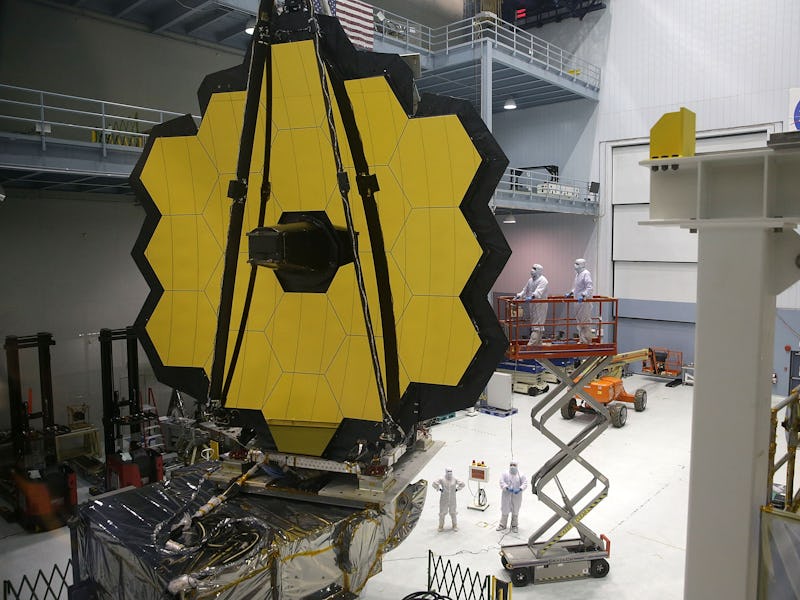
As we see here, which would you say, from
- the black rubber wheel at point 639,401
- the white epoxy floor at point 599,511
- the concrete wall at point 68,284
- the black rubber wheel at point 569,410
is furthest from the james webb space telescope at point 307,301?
the black rubber wheel at point 639,401

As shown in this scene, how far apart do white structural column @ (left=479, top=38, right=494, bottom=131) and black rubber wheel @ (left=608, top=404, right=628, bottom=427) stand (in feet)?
30.4

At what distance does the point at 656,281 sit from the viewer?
2325cm

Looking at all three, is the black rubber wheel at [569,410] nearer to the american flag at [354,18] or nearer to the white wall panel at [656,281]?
the white wall panel at [656,281]

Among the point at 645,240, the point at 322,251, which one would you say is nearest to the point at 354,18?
the point at 322,251

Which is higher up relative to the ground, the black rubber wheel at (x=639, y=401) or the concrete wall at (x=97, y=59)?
the concrete wall at (x=97, y=59)

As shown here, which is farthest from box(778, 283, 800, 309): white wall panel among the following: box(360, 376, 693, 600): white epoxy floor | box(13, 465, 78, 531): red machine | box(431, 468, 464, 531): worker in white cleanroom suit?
box(13, 465, 78, 531): red machine

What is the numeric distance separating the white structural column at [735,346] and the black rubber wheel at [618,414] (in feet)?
36.9

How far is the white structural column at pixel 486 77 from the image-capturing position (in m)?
18.8

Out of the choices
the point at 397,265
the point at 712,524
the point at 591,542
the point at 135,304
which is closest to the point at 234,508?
the point at 397,265

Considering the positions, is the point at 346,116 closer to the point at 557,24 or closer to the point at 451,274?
the point at 451,274

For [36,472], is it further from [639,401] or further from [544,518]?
[639,401]

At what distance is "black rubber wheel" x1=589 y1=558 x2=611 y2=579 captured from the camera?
9.16 meters

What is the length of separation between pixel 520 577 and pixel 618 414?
8783 millimetres

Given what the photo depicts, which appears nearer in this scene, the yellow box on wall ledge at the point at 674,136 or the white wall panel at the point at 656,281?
the yellow box on wall ledge at the point at 674,136
